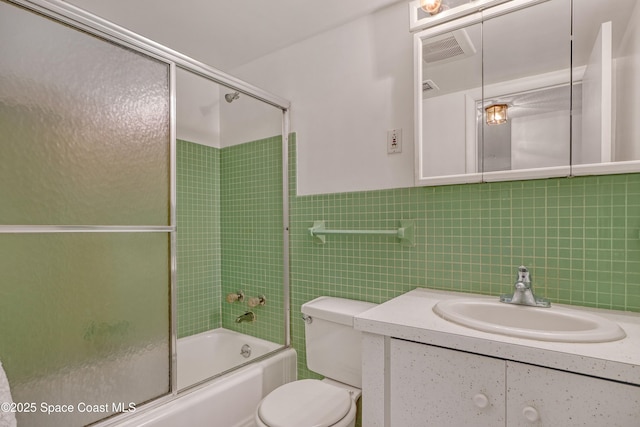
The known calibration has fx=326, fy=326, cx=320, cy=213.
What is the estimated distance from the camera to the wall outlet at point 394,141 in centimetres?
156

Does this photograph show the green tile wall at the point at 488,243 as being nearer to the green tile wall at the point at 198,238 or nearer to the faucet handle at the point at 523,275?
the faucet handle at the point at 523,275

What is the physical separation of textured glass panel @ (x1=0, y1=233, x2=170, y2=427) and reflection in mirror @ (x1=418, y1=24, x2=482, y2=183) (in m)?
1.20

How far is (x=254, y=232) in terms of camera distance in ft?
7.17

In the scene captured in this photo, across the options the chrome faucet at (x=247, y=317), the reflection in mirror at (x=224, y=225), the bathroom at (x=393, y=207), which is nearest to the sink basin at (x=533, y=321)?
the bathroom at (x=393, y=207)

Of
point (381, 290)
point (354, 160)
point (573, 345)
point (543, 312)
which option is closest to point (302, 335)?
point (381, 290)

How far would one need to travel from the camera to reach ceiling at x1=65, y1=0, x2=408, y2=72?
161 centimetres

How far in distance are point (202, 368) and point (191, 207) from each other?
1070 mm

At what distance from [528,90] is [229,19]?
4.87 ft

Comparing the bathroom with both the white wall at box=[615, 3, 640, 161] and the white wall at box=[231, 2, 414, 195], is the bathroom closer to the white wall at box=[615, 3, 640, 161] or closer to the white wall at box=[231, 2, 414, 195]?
the white wall at box=[231, 2, 414, 195]

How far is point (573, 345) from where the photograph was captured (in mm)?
818

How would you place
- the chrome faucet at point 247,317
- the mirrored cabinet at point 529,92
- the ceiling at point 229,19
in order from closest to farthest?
the mirrored cabinet at point 529,92, the ceiling at point 229,19, the chrome faucet at point 247,317

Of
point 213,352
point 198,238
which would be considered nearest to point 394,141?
point 198,238

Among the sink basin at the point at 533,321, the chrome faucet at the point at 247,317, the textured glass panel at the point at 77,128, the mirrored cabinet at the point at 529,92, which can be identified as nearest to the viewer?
the sink basin at the point at 533,321

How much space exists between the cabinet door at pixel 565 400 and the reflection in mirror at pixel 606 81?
704 mm
